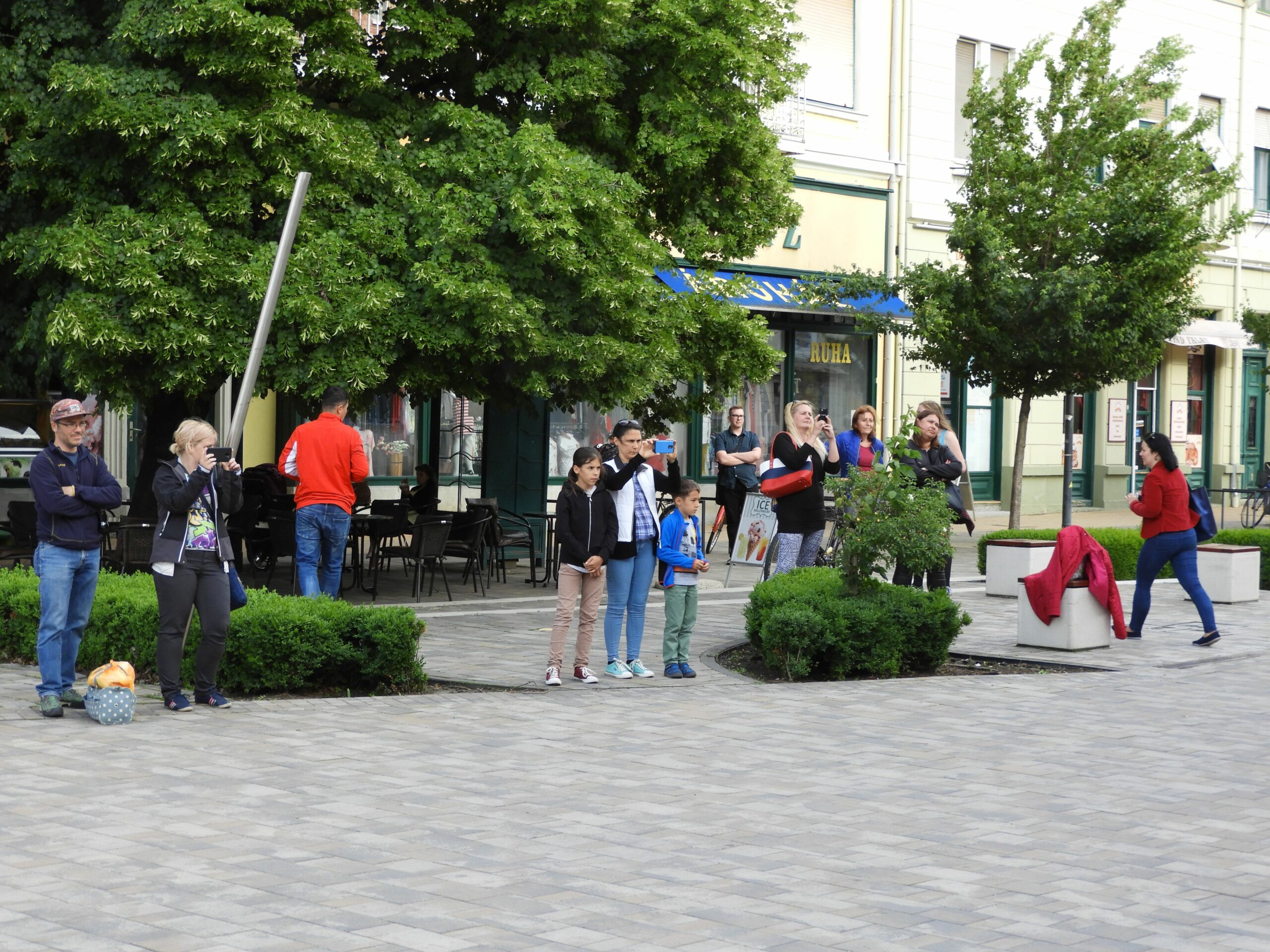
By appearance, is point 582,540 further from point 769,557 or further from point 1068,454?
point 1068,454

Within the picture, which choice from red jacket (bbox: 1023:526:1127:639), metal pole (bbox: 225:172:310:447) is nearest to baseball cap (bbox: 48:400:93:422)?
metal pole (bbox: 225:172:310:447)

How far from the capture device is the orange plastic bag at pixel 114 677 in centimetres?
864

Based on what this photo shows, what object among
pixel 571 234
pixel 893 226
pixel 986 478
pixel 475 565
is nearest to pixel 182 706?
pixel 571 234

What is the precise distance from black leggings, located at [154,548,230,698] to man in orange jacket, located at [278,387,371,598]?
3.25 m

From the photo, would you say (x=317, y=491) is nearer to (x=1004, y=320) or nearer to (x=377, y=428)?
(x=377, y=428)

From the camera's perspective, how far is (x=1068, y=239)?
821 inches

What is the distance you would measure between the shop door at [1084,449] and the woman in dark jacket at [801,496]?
18.1m

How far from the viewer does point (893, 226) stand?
86.4 feet

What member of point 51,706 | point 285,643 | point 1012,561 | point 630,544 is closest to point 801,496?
point 630,544

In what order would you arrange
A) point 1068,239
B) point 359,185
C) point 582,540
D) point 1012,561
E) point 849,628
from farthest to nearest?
point 1068,239 → point 1012,561 → point 359,185 → point 849,628 → point 582,540

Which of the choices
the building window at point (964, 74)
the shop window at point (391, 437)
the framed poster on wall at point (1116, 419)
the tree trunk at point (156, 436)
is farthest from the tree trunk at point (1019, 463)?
the tree trunk at point (156, 436)

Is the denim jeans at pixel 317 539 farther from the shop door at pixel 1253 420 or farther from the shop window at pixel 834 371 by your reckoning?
the shop door at pixel 1253 420

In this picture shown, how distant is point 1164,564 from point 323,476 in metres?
6.72

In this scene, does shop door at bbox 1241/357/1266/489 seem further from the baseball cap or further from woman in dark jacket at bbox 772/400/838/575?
the baseball cap
